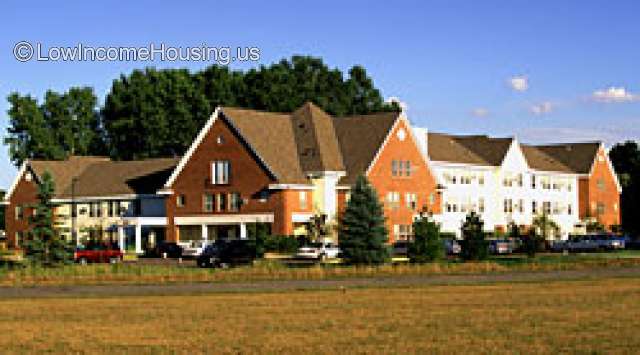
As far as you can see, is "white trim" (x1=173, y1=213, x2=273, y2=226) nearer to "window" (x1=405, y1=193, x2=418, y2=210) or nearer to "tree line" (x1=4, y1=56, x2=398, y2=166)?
"window" (x1=405, y1=193, x2=418, y2=210)

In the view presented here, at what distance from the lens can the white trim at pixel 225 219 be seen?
266 feet

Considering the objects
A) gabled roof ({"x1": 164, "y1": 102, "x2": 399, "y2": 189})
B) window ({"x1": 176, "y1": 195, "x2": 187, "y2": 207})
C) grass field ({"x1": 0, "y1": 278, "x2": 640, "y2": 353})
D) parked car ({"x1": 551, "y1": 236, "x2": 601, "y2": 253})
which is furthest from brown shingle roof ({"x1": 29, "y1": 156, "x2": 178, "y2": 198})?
grass field ({"x1": 0, "y1": 278, "x2": 640, "y2": 353})

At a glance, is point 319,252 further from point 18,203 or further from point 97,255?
point 18,203

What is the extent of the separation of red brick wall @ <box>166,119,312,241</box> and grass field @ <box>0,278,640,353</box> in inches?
1653

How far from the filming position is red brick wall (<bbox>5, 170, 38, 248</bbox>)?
99.5m

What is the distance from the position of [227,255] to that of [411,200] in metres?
30.2

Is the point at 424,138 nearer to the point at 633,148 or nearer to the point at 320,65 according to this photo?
the point at 320,65

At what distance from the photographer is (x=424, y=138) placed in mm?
94062

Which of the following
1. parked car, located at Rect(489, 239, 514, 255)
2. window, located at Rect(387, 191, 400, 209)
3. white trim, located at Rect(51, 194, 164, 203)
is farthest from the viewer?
white trim, located at Rect(51, 194, 164, 203)

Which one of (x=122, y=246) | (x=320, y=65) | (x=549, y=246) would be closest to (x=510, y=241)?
(x=549, y=246)

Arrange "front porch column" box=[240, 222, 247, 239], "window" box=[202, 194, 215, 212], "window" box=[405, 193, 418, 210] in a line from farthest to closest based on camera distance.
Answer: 1. "window" box=[405, 193, 418, 210]
2. "window" box=[202, 194, 215, 212]
3. "front porch column" box=[240, 222, 247, 239]

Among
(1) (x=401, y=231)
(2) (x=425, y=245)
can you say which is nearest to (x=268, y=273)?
(2) (x=425, y=245)

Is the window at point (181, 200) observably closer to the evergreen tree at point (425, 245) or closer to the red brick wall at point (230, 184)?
the red brick wall at point (230, 184)

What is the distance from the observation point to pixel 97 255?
72000 millimetres
